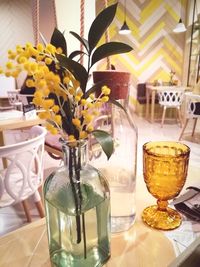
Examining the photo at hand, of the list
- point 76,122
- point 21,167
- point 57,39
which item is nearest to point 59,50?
point 57,39

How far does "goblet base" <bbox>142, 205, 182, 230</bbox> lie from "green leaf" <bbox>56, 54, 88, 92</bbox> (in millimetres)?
388

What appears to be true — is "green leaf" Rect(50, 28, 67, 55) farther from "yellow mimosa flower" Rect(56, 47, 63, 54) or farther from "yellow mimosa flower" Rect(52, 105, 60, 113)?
"yellow mimosa flower" Rect(52, 105, 60, 113)

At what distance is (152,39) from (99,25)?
17.9 ft

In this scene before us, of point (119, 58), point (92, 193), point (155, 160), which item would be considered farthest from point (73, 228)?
point (119, 58)

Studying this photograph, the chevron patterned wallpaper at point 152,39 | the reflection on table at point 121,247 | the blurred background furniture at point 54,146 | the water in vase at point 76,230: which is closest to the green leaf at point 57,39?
the water in vase at point 76,230

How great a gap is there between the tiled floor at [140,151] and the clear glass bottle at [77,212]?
0.85ft

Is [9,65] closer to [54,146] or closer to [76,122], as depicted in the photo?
[76,122]

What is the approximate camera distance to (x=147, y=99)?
204 inches

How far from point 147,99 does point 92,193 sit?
4.88 m

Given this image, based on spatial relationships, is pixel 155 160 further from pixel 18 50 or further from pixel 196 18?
pixel 196 18

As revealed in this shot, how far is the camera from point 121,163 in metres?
0.66

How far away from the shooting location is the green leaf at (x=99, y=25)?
1.38ft

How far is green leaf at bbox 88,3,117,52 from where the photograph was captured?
1.38 feet

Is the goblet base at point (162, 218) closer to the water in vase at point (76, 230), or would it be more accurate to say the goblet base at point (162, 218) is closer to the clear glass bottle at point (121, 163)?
the clear glass bottle at point (121, 163)
